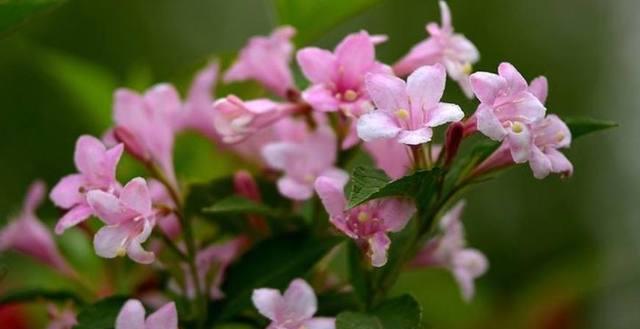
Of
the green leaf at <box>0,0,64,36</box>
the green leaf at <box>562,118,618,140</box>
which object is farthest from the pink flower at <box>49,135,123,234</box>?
the green leaf at <box>562,118,618,140</box>

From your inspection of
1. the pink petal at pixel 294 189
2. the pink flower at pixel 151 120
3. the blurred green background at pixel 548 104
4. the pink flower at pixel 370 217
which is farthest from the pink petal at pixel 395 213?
the blurred green background at pixel 548 104

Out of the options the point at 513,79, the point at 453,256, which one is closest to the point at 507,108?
the point at 513,79

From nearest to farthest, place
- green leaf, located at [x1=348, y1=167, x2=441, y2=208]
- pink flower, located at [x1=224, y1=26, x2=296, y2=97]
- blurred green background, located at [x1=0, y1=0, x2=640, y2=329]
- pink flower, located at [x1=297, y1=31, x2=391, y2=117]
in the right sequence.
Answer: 1. green leaf, located at [x1=348, y1=167, x2=441, y2=208]
2. pink flower, located at [x1=297, y1=31, x2=391, y2=117]
3. pink flower, located at [x1=224, y1=26, x2=296, y2=97]
4. blurred green background, located at [x1=0, y1=0, x2=640, y2=329]

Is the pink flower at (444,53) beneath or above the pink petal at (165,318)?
above

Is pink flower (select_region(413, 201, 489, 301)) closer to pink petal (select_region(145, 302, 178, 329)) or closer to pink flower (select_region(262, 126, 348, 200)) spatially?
pink flower (select_region(262, 126, 348, 200))

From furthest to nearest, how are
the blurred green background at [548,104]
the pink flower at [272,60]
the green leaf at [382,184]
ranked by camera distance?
the blurred green background at [548,104] < the pink flower at [272,60] < the green leaf at [382,184]

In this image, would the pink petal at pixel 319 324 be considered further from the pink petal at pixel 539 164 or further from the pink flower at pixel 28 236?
the pink flower at pixel 28 236
